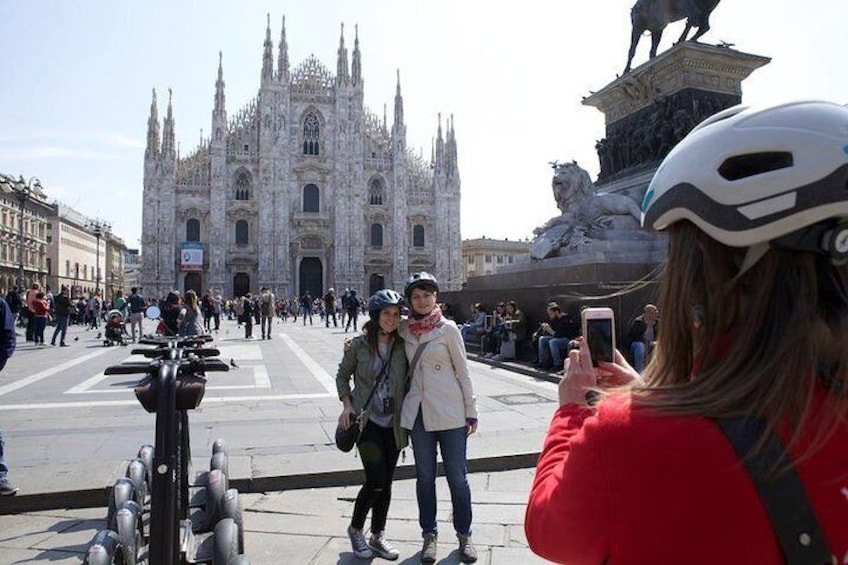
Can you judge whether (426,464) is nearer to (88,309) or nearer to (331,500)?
(331,500)

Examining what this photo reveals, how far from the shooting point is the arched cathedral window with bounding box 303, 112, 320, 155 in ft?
148

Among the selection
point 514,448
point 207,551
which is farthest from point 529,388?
point 207,551

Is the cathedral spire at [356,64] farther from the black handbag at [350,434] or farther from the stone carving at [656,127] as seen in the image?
the black handbag at [350,434]

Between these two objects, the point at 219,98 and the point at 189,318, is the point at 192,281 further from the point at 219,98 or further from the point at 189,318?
the point at 189,318

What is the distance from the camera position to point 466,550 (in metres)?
3.12

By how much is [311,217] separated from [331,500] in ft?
135

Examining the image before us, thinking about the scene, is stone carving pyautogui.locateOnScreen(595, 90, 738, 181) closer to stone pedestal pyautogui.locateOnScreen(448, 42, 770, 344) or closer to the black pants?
stone pedestal pyautogui.locateOnScreen(448, 42, 770, 344)

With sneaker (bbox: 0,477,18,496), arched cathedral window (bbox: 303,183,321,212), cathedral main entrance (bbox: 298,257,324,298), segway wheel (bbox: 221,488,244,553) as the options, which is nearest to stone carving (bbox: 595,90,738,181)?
segway wheel (bbox: 221,488,244,553)

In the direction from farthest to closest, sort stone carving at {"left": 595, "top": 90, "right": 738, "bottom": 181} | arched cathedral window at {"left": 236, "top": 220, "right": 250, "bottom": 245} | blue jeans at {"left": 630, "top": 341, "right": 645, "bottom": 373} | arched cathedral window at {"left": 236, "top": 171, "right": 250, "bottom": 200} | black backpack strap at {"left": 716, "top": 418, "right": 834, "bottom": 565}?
arched cathedral window at {"left": 236, "top": 171, "right": 250, "bottom": 200} → arched cathedral window at {"left": 236, "top": 220, "right": 250, "bottom": 245} → stone carving at {"left": 595, "top": 90, "right": 738, "bottom": 181} → blue jeans at {"left": 630, "top": 341, "right": 645, "bottom": 373} → black backpack strap at {"left": 716, "top": 418, "right": 834, "bottom": 565}

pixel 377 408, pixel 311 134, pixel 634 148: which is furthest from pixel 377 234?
pixel 377 408

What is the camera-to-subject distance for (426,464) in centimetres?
327

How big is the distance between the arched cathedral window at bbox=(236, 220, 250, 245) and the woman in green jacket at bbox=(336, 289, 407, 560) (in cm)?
4197

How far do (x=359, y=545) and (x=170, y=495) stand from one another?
3.99ft

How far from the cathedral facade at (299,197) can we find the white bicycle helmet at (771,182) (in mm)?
42656
